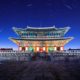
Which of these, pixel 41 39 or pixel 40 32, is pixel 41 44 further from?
pixel 40 32

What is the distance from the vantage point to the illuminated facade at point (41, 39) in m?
65.9

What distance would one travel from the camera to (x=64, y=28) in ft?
220

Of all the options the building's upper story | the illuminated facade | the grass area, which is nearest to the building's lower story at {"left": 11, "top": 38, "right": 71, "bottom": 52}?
the illuminated facade

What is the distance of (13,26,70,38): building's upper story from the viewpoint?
6794cm

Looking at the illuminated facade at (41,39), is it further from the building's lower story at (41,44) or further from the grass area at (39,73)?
the grass area at (39,73)

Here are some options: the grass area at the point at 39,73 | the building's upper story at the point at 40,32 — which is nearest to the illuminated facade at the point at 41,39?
the building's upper story at the point at 40,32

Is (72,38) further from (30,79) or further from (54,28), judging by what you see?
(30,79)

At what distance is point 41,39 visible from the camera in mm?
65375

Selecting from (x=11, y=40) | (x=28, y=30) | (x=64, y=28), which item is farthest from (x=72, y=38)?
(x=11, y=40)

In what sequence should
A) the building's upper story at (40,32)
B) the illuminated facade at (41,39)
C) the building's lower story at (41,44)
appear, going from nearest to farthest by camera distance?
1. the illuminated facade at (41,39)
2. the building's lower story at (41,44)
3. the building's upper story at (40,32)

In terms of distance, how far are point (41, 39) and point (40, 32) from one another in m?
3.79

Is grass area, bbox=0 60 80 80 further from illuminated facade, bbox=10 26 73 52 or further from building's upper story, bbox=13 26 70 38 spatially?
building's upper story, bbox=13 26 70 38

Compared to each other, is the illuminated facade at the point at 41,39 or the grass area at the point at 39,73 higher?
the illuminated facade at the point at 41,39

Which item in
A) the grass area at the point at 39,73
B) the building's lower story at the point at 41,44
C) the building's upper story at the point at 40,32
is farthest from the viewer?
the building's upper story at the point at 40,32
